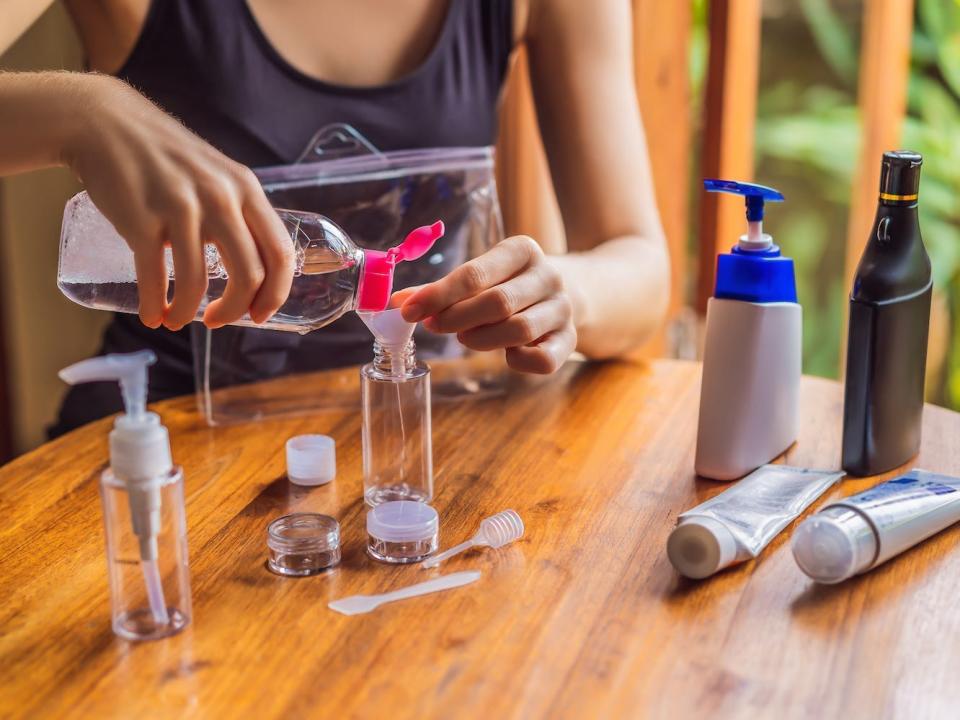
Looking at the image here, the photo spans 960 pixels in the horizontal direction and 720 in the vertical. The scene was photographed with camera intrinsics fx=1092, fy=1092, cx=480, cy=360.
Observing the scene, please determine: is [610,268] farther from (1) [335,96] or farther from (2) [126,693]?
(2) [126,693]

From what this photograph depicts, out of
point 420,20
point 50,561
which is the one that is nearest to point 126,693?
point 50,561

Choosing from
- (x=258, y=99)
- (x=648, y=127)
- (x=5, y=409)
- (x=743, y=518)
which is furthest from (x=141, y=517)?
(x=648, y=127)

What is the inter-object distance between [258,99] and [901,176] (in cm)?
66

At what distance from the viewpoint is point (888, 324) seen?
0.79 metres

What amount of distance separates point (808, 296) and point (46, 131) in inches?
61.5

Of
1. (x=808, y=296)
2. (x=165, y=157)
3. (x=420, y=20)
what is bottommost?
(x=808, y=296)

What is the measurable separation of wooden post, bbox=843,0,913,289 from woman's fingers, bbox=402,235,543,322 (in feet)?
3.09

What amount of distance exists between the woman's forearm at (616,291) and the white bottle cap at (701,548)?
36 centimetres

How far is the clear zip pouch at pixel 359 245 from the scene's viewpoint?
1.04 metres

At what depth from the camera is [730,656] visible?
608mm

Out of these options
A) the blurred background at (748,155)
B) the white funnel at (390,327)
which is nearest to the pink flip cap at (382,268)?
the white funnel at (390,327)

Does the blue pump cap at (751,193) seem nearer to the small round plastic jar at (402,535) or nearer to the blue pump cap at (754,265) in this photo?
the blue pump cap at (754,265)

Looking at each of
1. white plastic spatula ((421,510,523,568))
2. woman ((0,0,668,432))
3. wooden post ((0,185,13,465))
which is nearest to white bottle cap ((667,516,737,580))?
white plastic spatula ((421,510,523,568))

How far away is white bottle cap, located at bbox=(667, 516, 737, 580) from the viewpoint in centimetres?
69
